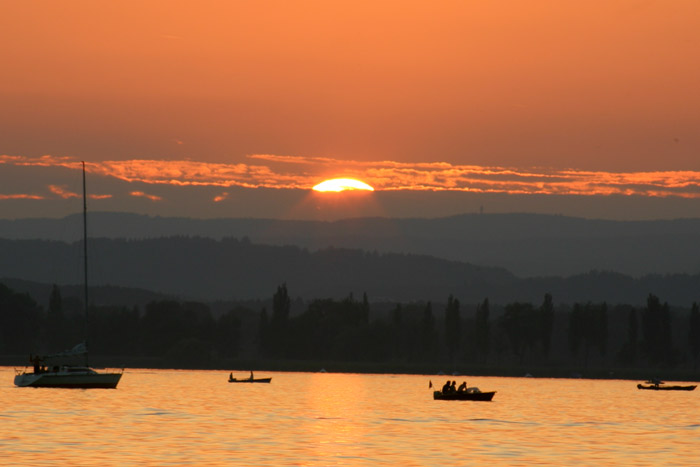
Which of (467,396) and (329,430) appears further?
(467,396)

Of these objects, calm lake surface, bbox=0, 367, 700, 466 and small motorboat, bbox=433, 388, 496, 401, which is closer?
calm lake surface, bbox=0, 367, 700, 466

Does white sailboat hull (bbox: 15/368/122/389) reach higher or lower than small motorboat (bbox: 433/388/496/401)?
higher

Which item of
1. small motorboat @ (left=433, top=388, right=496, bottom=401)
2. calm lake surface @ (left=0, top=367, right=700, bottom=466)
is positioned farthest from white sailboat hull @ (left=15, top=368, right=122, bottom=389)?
small motorboat @ (left=433, top=388, right=496, bottom=401)

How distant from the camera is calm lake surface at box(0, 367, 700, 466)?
72938mm

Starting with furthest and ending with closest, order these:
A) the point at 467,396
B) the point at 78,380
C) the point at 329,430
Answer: the point at 78,380
the point at 467,396
the point at 329,430

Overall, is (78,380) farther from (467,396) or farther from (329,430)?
(329,430)

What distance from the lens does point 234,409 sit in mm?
121438

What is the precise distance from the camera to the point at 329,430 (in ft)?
316

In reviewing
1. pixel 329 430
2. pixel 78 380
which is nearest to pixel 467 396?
pixel 78 380

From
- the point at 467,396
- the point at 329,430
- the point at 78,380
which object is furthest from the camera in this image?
the point at 78,380

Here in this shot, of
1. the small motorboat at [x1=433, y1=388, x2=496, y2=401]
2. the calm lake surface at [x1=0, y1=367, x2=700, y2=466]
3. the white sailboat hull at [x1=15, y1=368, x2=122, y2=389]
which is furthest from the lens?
the white sailboat hull at [x1=15, y1=368, x2=122, y2=389]

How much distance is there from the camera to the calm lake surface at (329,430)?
7294 cm

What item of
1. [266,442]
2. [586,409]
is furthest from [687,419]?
[266,442]

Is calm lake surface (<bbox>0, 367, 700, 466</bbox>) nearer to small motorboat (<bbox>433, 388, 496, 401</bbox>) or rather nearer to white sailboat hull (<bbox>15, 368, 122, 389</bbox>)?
small motorboat (<bbox>433, 388, 496, 401</bbox>)
